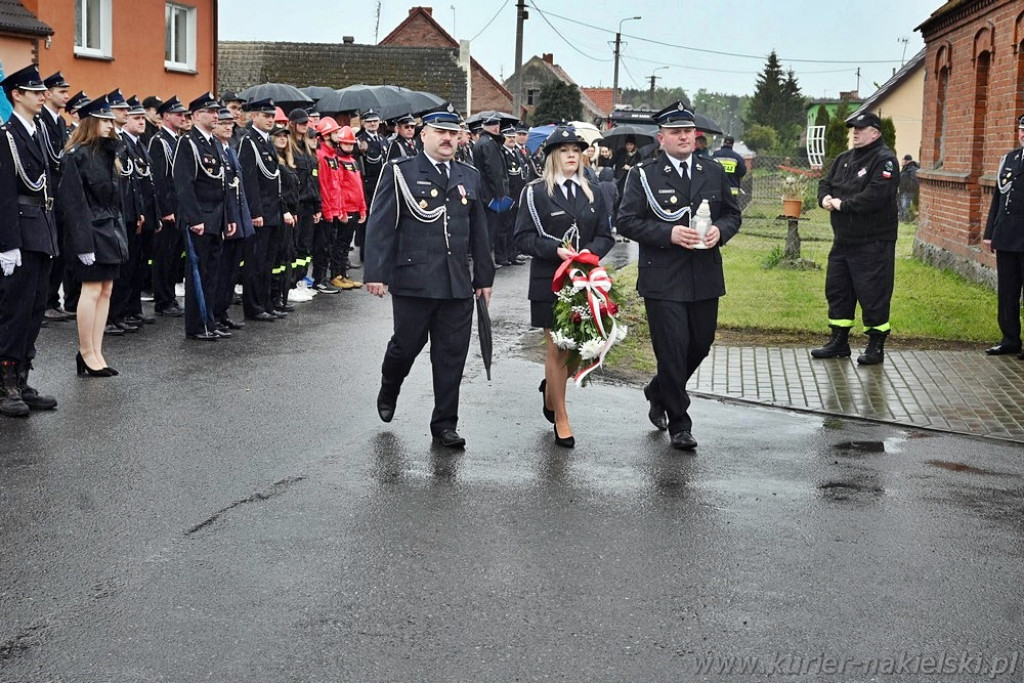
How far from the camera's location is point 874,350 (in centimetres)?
1208

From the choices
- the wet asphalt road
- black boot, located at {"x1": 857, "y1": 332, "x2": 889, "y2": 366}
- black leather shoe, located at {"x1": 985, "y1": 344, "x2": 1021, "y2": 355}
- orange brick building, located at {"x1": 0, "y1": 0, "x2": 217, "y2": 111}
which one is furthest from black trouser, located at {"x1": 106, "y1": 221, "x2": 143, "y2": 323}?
orange brick building, located at {"x1": 0, "y1": 0, "x2": 217, "y2": 111}

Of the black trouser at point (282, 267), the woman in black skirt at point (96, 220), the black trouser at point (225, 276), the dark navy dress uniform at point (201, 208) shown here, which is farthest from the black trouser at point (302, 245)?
the woman in black skirt at point (96, 220)

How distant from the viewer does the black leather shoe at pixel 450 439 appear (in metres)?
8.32

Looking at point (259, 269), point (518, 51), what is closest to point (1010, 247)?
point (259, 269)

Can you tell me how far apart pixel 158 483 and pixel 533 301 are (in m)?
2.82

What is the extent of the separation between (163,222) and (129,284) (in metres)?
1.19

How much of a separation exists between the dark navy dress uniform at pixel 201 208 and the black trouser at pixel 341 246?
4.59 metres

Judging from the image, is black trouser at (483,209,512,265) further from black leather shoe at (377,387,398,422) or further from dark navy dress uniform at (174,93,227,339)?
black leather shoe at (377,387,398,422)

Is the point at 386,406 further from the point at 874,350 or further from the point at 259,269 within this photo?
the point at 259,269

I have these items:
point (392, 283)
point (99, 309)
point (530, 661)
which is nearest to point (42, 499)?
point (392, 283)

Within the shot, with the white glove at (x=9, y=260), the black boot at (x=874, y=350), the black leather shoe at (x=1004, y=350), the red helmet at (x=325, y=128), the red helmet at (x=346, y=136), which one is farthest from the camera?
the red helmet at (x=346, y=136)

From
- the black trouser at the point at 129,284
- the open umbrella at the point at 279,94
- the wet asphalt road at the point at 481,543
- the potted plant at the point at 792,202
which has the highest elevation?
the open umbrella at the point at 279,94

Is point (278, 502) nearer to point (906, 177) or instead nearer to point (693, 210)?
point (693, 210)

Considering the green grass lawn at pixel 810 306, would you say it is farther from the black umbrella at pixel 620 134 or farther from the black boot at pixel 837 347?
the black umbrella at pixel 620 134
